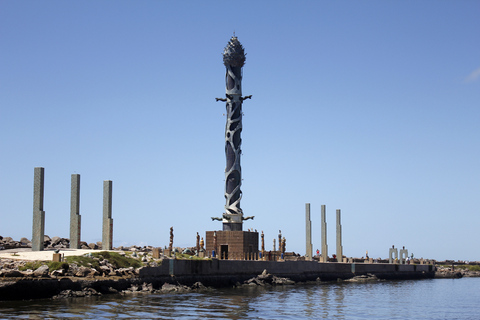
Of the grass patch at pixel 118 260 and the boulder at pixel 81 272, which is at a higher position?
the grass patch at pixel 118 260

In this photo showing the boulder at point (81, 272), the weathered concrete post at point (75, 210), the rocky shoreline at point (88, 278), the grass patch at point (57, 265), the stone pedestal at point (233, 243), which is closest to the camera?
the rocky shoreline at point (88, 278)

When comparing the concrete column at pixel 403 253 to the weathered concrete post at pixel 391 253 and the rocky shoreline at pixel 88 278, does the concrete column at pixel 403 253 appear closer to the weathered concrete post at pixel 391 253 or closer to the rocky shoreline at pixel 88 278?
the weathered concrete post at pixel 391 253

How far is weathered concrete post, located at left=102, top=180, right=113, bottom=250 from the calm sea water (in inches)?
410

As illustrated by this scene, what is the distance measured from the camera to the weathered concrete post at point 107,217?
2125 inches

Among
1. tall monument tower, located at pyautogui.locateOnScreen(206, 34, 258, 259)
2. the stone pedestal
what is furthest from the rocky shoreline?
tall monument tower, located at pyautogui.locateOnScreen(206, 34, 258, 259)

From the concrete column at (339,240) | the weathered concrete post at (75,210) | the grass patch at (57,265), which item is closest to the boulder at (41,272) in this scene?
the grass patch at (57,265)

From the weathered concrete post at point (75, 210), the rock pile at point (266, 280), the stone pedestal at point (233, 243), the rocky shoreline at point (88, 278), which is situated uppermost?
the weathered concrete post at point (75, 210)

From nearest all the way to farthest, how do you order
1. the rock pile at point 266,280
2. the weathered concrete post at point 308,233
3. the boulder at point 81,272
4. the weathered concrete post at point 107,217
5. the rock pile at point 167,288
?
1. the boulder at point 81,272
2. the rock pile at point 167,288
3. the weathered concrete post at point 107,217
4. the rock pile at point 266,280
5. the weathered concrete post at point 308,233

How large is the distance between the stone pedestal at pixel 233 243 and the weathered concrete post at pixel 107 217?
13926 mm

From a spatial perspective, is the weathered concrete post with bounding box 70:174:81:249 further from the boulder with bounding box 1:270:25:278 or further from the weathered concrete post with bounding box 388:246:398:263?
the weathered concrete post with bounding box 388:246:398:263

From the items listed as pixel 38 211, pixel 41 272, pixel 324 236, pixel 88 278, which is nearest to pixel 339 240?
pixel 324 236

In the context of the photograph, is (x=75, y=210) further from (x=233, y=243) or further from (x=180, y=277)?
(x=233, y=243)

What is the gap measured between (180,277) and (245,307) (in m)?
13.1

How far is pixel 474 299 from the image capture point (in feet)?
179
